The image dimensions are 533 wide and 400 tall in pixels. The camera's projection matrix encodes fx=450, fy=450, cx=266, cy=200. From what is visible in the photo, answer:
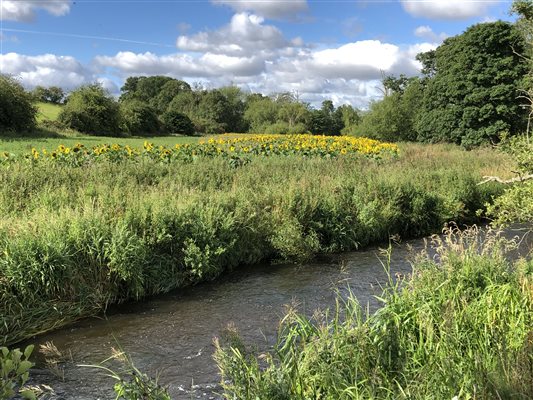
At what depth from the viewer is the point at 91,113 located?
36031 millimetres

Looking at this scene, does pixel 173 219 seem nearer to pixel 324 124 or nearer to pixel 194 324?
pixel 194 324

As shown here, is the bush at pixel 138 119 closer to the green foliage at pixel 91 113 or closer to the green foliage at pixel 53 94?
the green foliage at pixel 91 113

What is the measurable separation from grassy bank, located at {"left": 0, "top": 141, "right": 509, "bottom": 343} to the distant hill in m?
24.7

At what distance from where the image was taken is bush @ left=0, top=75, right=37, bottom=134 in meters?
27.8

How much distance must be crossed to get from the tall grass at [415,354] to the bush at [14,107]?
29.3 m

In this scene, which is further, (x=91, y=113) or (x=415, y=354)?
(x=91, y=113)

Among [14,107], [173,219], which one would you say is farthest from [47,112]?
[173,219]

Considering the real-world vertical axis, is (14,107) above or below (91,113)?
below

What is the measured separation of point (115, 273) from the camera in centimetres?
709

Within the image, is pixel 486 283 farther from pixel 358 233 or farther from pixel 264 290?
pixel 358 233

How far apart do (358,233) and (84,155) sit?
824cm

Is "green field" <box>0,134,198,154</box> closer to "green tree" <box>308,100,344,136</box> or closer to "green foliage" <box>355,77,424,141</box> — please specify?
"green foliage" <box>355,77,424,141</box>

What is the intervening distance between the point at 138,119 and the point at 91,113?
5.24 m

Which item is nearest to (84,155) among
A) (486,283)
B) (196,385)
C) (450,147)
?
(196,385)
